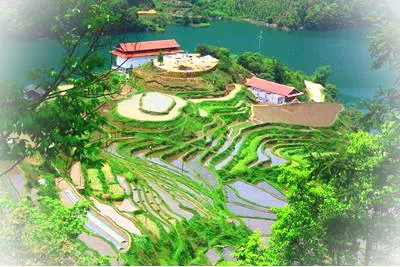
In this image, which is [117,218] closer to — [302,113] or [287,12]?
[302,113]

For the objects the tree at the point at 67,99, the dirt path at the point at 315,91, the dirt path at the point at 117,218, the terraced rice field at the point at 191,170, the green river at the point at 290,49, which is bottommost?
the green river at the point at 290,49

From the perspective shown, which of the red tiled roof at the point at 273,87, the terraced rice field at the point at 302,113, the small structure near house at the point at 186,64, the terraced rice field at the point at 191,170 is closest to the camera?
the terraced rice field at the point at 191,170

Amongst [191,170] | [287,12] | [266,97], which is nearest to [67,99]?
[191,170]

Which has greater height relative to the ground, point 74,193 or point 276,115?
point 74,193

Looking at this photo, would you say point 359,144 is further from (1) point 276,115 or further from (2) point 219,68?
(2) point 219,68

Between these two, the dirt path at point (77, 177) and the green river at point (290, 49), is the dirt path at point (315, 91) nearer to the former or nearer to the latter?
the green river at point (290, 49)

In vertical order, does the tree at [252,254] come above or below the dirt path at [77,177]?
above

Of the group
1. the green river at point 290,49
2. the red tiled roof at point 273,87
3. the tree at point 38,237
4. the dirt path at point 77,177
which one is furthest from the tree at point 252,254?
the green river at point 290,49

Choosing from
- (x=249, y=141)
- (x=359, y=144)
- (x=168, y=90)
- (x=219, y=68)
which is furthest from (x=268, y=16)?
(x=359, y=144)
